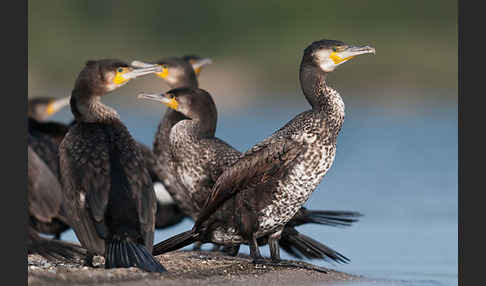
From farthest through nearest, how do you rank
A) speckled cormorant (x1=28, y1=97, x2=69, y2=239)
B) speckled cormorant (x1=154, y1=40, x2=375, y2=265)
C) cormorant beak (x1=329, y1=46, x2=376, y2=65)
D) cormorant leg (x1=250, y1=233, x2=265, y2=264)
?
speckled cormorant (x1=28, y1=97, x2=69, y2=239)
cormorant beak (x1=329, y1=46, x2=376, y2=65)
cormorant leg (x1=250, y1=233, x2=265, y2=264)
speckled cormorant (x1=154, y1=40, x2=375, y2=265)

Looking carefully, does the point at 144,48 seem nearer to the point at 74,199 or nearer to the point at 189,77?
the point at 189,77

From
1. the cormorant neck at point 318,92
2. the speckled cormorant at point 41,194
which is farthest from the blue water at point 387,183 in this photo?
the cormorant neck at point 318,92

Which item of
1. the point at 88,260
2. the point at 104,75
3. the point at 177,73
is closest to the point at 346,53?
the point at 104,75

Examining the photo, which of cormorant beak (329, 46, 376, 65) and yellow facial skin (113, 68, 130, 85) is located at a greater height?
cormorant beak (329, 46, 376, 65)

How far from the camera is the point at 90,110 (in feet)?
23.1

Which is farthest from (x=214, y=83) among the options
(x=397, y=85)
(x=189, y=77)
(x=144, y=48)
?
(x=189, y=77)

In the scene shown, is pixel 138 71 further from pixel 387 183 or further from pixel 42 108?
pixel 387 183

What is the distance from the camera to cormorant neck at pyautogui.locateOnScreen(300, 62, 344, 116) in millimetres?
6957

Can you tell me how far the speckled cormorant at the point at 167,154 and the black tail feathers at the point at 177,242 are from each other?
1.34 metres

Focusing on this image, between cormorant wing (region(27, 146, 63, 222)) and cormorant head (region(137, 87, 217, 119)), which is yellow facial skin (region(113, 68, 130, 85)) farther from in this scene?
cormorant wing (region(27, 146, 63, 222))

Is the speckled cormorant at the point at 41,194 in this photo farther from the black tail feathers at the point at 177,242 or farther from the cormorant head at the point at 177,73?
the black tail feathers at the point at 177,242

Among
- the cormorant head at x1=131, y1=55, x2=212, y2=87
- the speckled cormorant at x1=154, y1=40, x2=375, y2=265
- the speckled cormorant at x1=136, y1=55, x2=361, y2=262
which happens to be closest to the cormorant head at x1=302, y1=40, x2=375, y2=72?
the speckled cormorant at x1=154, y1=40, x2=375, y2=265

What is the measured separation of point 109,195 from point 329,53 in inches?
72.7

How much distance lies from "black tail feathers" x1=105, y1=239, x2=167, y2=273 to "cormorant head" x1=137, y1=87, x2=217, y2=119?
1674 mm
